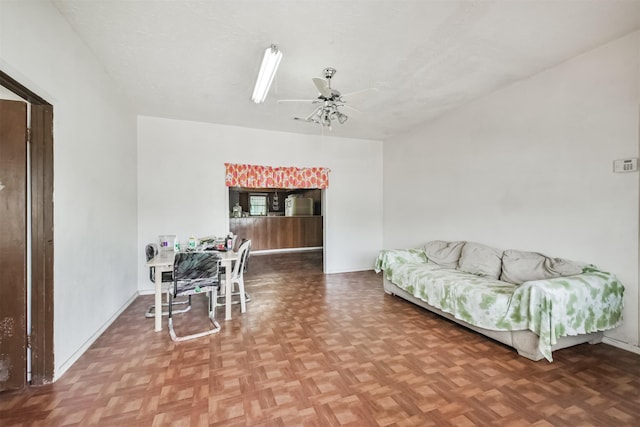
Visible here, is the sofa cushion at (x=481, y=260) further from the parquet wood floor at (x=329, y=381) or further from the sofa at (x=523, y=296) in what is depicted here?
the parquet wood floor at (x=329, y=381)

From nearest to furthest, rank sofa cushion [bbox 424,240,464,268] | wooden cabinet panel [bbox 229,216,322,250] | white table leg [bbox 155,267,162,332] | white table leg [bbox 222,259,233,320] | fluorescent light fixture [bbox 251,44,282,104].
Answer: fluorescent light fixture [bbox 251,44,282,104] < white table leg [bbox 155,267,162,332] < white table leg [bbox 222,259,233,320] < sofa cushion [bbox 424,240,464,268] < wooden cabinet panel [bbox 229,216,322,250]

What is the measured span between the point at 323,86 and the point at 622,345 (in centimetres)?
366

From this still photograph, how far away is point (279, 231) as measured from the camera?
8.28 meters

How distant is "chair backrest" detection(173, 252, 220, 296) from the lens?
2.77 m

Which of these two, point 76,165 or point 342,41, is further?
point 342,41

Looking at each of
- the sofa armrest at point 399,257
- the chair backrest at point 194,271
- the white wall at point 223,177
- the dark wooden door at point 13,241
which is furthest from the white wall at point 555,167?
the dark wooden door at point 13,241

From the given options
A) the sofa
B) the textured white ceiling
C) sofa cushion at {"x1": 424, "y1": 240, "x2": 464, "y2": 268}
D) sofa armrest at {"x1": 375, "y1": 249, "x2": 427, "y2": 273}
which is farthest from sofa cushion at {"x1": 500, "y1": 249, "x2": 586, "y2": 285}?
the textured white ceiling

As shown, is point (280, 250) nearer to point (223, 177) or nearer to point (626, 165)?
point (223, 177)

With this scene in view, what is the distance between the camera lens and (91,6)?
6.55 feet

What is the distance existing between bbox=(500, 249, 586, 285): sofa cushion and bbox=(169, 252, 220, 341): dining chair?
10.8ft

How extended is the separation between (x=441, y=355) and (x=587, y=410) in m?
0.92

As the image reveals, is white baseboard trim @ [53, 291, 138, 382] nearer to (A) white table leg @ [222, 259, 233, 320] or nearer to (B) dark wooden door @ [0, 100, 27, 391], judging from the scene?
(B) dark wooden door @ [0, 100, 27, 391]

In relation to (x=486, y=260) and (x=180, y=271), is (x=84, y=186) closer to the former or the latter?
(x=180, y=271)

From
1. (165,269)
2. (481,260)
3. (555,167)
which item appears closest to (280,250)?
(165,269)
